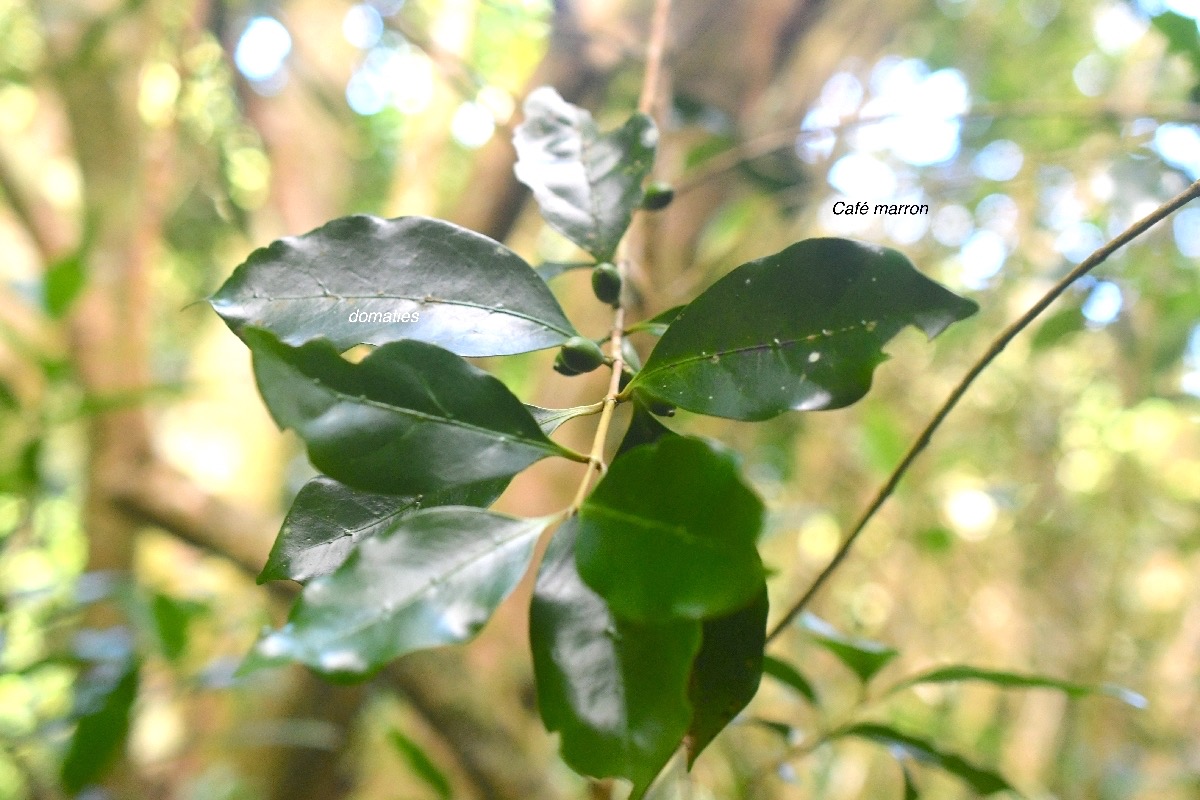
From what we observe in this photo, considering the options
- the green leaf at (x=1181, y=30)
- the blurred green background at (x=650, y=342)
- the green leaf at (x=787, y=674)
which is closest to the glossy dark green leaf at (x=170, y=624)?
the blurred green background at (x=650, y=342)

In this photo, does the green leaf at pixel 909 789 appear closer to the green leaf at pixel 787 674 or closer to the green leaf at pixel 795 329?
the green leaf at pixel 787 674

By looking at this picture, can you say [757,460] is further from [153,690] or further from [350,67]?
[350,67]

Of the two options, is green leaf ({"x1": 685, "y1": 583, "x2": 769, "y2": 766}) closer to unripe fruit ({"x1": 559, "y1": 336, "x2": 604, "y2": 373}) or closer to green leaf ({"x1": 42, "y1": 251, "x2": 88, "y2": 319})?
unripe fruit ({"x1": 559, "y1": 336, "x2": 604, "y2": 373})

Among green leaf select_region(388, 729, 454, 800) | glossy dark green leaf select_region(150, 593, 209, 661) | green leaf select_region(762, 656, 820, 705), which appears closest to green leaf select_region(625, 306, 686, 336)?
green leaf select_region(762, 656, 820, 705)

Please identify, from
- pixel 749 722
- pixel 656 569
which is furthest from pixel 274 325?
pixel 749 722

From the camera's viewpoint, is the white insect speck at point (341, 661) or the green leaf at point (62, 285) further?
the green leaf at point (62, 285)
